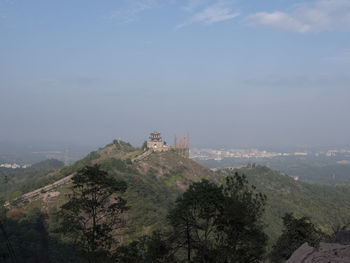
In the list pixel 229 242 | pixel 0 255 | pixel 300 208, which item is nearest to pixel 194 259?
pixel 229 242

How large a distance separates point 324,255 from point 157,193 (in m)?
55.3

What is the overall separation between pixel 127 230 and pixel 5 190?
56076mm

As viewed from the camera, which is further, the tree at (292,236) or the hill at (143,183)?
the hill at (143,183)

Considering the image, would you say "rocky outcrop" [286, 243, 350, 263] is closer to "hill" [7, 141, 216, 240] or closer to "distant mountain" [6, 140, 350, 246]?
"hill" [7, 141, 216, 240]

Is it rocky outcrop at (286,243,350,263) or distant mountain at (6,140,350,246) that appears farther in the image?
distant mountain at (6,140,350,246)

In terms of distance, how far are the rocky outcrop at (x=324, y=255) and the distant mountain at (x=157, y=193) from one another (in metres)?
35.1

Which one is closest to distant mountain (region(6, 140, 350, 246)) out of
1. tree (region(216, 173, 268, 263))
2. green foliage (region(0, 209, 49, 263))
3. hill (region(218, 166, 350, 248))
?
hill (region(218, 166, 350, 248))

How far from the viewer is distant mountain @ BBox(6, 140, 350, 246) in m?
46.2

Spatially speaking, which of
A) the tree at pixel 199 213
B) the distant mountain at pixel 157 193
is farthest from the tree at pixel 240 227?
the distant mountain at pixel 157 193

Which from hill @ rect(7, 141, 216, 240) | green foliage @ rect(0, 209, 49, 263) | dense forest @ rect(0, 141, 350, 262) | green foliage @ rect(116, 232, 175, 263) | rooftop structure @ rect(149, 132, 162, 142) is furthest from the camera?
rooftop structure @ rect(149, 132, 162, 142)

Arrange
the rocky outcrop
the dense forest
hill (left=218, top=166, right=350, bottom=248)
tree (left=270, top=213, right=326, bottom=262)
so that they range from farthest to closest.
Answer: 1. hill (left=218, top=166, right=350, bottom=248)
2. tree (left=270, top=213, right=326, bottom=262)
3. the dense forest
4. the rocky outcrop

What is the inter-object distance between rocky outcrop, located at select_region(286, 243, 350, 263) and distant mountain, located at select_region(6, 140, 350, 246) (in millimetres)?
35146

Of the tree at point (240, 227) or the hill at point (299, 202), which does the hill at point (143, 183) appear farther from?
the hill at point (299, 202)

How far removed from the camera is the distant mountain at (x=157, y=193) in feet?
152
